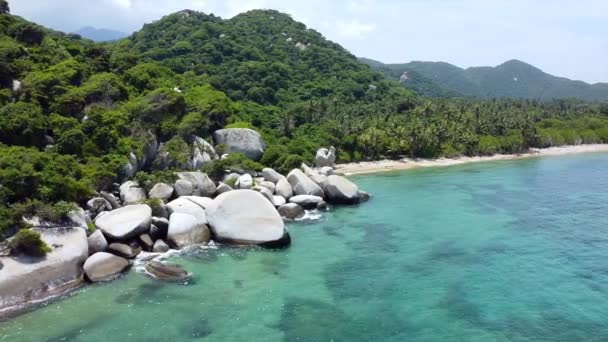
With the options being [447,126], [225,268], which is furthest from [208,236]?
[447,126]

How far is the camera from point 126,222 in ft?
97.3

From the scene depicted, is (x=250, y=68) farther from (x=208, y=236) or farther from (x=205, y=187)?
(x=208, y=236)

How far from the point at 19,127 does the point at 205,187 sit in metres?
13.7

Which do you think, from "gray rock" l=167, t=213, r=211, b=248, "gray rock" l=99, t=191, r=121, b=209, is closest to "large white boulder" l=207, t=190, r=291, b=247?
"gray rock" l=167, t=213, r=211, b=248

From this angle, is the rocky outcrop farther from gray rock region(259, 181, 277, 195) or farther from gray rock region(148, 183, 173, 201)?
gray rock region(148, 183, 173, 201)

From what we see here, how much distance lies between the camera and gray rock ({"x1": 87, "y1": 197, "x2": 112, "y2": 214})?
32312 millimetres

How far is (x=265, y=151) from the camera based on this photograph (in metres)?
56.6

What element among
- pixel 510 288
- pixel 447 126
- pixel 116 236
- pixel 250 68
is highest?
pixel 250 68

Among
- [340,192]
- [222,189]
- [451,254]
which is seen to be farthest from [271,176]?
[451,254]

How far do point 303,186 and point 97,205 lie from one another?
16578mm

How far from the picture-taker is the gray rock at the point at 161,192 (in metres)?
36.6

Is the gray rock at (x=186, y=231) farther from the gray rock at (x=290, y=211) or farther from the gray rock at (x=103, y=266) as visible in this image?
the gray rock at (x=290, y=211)

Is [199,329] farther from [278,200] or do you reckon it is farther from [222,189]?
[222,189]

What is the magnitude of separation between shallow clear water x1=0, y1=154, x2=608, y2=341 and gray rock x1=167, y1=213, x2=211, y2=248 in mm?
1846
